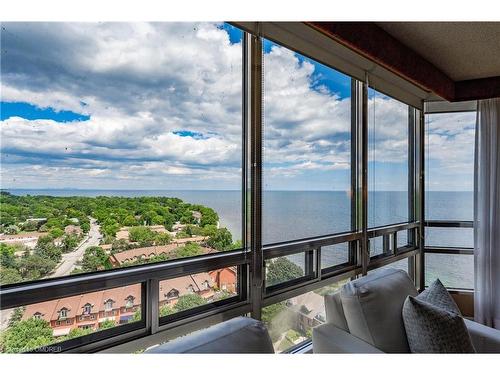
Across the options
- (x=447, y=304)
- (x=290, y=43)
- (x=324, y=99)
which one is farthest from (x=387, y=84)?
(x=447, y=304)

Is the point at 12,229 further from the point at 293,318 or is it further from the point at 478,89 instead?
the point at 478,89

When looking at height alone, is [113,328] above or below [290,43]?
below

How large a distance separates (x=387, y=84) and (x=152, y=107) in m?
2.27

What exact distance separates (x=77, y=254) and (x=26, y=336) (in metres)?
0.33

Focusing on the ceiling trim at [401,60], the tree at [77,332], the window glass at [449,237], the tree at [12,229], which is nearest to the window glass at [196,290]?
the tree at [77,332]

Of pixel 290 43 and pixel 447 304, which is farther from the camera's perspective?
pixel 290 43

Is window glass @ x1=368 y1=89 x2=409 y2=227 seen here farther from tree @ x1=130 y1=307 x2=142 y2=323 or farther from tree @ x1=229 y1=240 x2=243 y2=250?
tree @ x1=130 y1=307 x2=142 y2=323

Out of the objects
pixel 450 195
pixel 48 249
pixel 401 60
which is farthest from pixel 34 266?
pixel 450 195

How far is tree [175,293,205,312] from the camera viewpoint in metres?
1.53

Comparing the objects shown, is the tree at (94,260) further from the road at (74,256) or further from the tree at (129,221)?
the tree at (129,221)

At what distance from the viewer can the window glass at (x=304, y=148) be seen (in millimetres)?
1885

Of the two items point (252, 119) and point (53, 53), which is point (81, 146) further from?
point (252, 119)

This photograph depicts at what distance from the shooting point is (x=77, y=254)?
1.25 metres
